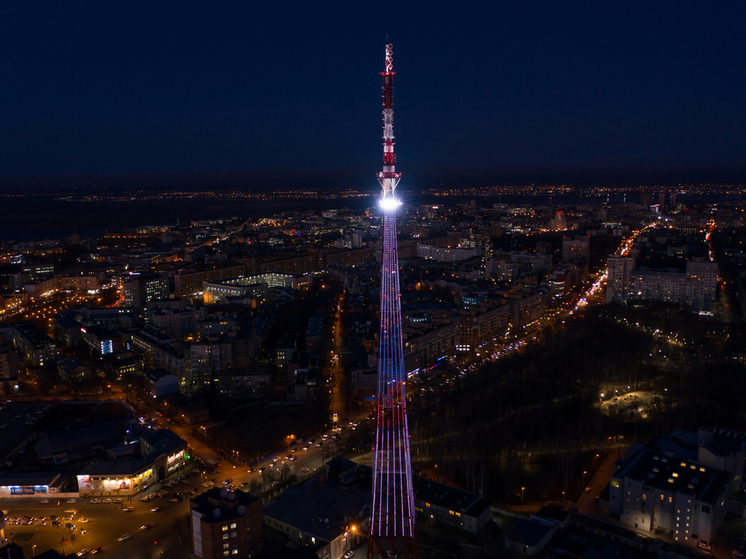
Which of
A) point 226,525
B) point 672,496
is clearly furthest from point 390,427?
point 672,496

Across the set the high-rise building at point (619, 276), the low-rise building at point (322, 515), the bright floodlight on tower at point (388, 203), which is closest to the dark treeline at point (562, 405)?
the low-rise building at point (322, 515)

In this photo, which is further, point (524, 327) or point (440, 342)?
point (524, 327)

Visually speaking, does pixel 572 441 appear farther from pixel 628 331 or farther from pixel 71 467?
pixel 71 467

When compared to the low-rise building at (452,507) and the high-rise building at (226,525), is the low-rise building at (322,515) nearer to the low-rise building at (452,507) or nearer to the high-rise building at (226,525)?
the high-rise building at (226,525)

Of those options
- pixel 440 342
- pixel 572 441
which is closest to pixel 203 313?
pixel 440 342

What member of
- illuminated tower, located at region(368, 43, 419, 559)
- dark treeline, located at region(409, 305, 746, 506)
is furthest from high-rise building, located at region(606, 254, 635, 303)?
illuminated tower, located at region(368, 43, 419, 559)

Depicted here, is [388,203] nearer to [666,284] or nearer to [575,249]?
[666,284]

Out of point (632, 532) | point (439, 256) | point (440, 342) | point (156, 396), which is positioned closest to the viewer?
point (632, 532)
